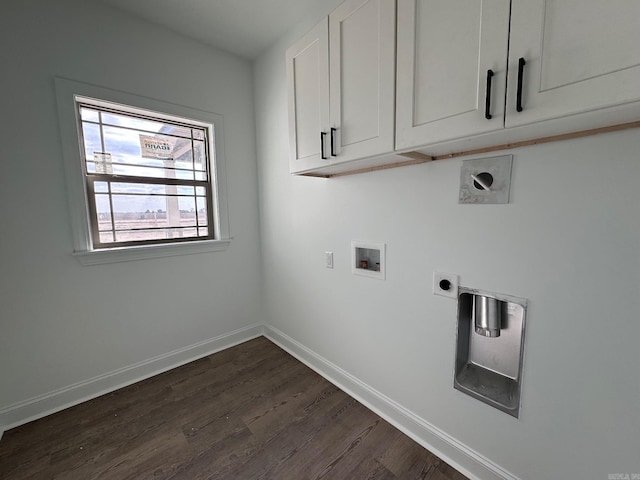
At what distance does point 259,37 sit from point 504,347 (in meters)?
2.82

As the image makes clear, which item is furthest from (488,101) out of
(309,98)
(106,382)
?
(106,382)

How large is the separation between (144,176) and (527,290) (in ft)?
8.63

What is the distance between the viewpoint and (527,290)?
1.11 m

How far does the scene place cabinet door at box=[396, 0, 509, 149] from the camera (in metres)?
0.86

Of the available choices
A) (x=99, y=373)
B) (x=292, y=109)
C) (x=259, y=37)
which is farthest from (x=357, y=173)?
(x=99, y=373)

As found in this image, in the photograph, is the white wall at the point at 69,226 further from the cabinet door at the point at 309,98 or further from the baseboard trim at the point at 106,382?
the cabinet door at the point at 309,98

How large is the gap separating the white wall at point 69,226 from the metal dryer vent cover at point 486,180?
204 centimetres

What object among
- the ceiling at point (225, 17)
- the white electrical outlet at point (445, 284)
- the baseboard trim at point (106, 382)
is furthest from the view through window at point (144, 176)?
the white electrical outlet at point (445, 284)

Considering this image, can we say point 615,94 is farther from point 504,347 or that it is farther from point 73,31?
point 73,31

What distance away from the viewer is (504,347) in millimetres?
1311

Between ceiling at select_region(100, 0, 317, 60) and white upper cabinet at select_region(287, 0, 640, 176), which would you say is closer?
white upper cabinet at select_region(287, 0, 640, 176)

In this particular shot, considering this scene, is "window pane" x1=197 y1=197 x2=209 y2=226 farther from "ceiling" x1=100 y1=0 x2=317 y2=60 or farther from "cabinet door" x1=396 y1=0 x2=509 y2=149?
"cabinet door" x1=396 y1=0 x2=509 y2=149

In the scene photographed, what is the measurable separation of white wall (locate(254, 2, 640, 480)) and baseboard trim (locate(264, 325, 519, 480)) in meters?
0.04

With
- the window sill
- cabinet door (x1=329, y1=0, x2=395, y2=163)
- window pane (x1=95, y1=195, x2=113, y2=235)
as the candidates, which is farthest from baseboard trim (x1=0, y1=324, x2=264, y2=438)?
cabinet door (x1=329, y1=0, x2=395, y2=163)
